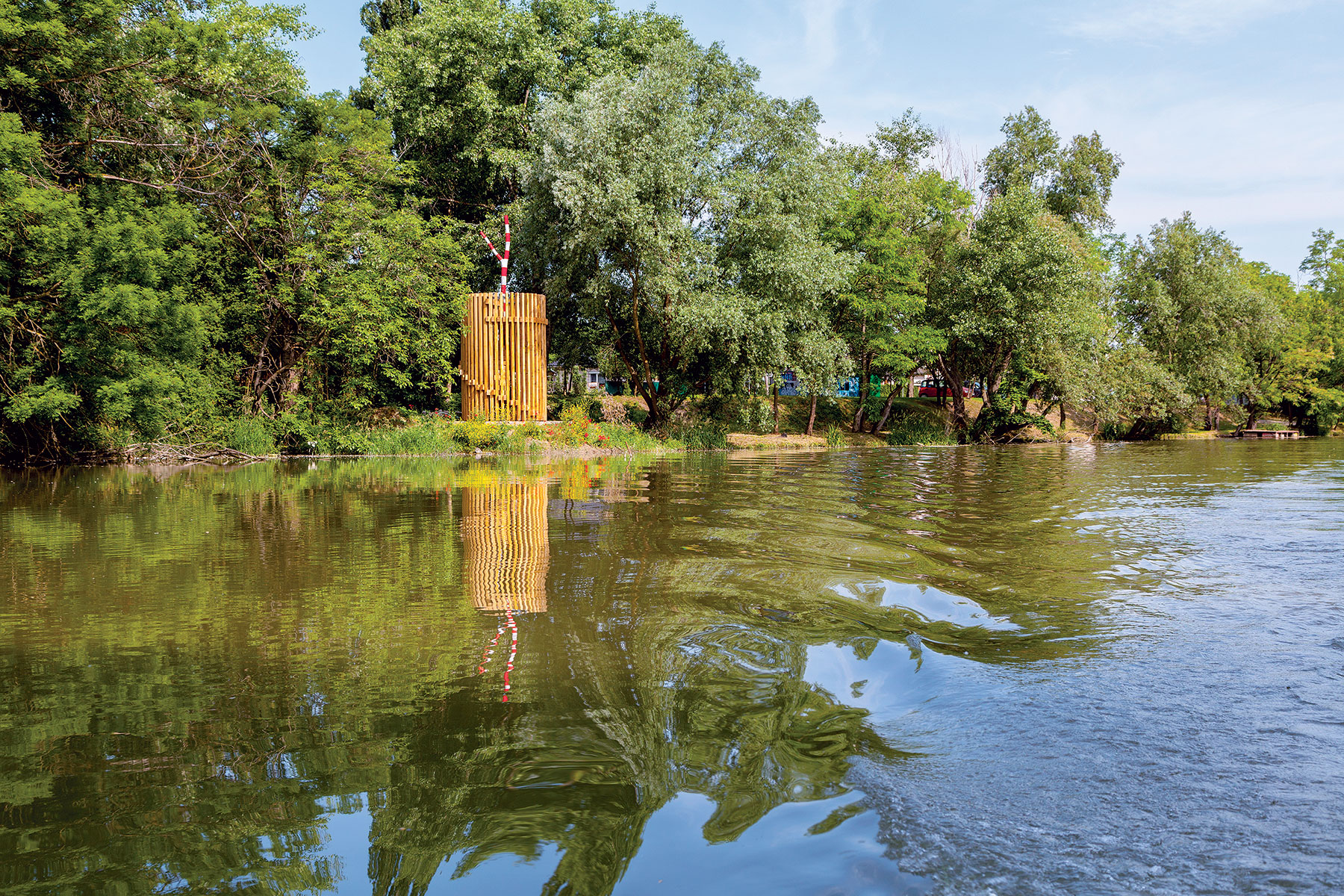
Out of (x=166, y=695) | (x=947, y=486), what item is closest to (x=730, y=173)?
(x=947, y=486)

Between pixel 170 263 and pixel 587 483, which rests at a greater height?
pixel 170 263

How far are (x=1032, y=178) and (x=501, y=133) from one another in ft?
94.3

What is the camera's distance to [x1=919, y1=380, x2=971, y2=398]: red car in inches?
1494

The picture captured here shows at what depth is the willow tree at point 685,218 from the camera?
776 inches

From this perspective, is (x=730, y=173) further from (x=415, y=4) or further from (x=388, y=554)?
(x=388, y=554)

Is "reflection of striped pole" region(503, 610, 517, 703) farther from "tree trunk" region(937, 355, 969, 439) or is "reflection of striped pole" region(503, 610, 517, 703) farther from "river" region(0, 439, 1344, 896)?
"tree trunk" region(937, 355, 969, 439)

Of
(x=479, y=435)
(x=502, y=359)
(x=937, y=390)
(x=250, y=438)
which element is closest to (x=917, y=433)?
(x=937, y=390)

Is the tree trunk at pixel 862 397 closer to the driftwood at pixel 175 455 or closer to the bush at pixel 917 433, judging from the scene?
the bush at pixel 917 433

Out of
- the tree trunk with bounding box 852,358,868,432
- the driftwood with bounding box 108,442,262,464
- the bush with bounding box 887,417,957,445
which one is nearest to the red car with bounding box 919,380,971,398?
the bush with bounding box 887,417,957,445

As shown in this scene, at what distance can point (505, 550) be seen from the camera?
594 centimetres

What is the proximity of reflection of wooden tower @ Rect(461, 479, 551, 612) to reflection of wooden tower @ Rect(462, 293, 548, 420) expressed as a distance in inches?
414

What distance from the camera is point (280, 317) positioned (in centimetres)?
1920

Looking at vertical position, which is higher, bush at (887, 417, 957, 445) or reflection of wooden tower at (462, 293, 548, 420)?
reflection of wooden tower at (462, 293, 548, 420)

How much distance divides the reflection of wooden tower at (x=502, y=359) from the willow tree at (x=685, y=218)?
2000mm
